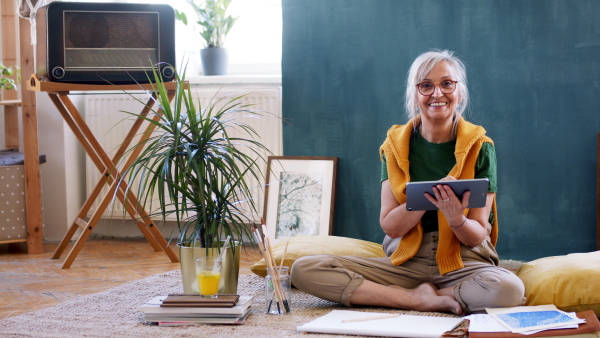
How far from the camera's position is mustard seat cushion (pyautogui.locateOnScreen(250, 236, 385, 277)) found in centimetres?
307

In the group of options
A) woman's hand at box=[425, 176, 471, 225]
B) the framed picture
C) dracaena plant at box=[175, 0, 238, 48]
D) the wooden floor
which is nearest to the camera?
woman's hand at box=[425, 176, 471, 225]

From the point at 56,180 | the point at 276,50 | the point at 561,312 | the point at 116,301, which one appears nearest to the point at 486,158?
the point at 561,312

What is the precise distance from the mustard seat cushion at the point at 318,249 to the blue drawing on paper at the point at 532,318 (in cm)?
100

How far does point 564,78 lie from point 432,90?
4.18ft

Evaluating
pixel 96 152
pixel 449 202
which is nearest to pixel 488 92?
pixel 449 202

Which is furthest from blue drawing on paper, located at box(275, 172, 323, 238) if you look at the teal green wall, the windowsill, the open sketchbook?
the open sketchbook

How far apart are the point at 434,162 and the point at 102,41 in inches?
75.1

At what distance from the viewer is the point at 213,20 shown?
15.0ft

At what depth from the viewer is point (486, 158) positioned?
258 cm

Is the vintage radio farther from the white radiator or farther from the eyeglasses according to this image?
the eyeglasses

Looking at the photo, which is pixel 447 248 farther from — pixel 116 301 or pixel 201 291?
pixel 116 301

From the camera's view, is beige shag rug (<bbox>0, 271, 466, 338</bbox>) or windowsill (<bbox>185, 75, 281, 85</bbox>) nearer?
beige shag rug (<bbox>0, 271, 466, 338</bbox>)

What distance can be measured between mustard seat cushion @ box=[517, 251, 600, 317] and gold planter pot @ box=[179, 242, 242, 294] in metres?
1.00

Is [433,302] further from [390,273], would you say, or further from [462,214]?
[462,214]
